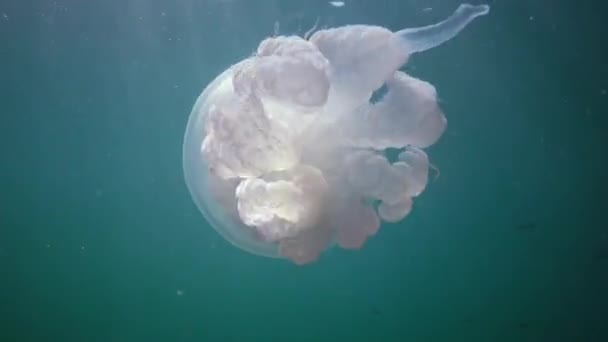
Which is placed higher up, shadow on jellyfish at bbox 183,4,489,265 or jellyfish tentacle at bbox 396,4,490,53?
jellyfish tentacle at bbox 396,4,490,53

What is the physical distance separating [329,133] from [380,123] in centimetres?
34

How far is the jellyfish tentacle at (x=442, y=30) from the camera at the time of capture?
2.63 m

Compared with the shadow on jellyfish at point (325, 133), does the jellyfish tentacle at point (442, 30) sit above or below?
above

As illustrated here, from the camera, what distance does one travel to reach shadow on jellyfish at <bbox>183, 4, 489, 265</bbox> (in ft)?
8.97

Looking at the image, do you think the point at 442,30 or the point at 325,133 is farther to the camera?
the point at 325,133

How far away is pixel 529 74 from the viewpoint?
11828 millimetres

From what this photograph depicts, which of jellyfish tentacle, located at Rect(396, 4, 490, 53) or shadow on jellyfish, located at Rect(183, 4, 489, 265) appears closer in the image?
jellyfish tentacle, located at Rect(396, 4, 490, 53)

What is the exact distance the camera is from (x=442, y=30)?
105 inches

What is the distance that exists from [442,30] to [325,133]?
91cm

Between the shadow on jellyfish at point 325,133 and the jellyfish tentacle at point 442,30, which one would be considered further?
the shadow on jellyfish at point 325,133

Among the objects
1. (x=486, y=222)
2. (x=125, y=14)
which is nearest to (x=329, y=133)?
(x=125, y=14)

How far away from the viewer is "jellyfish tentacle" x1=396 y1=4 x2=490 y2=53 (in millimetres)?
2627

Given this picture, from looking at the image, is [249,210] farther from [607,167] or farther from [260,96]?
[607,167]

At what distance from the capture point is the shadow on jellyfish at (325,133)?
273 centimetres
